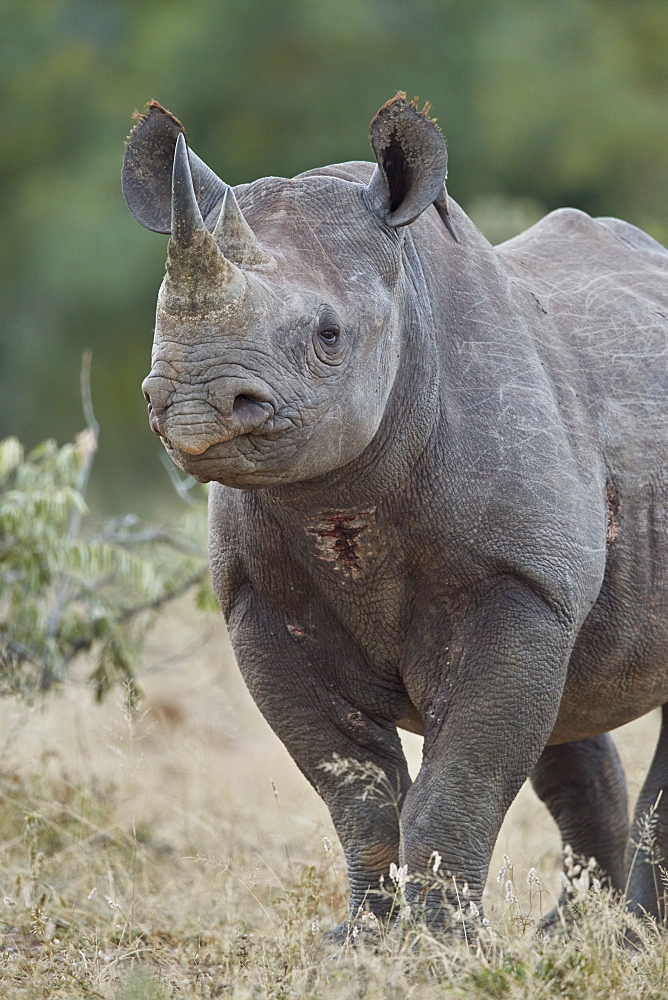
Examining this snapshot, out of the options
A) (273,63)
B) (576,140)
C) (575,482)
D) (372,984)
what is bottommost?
(372,984)

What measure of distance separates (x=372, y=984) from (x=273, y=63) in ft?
73.8

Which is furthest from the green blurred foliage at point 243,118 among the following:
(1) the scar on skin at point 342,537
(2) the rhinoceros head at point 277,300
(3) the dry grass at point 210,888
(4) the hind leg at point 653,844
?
(2) the rhinoceros head at point 277,300

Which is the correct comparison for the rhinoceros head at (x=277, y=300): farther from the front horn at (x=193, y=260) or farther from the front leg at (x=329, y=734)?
the front leg at (x=329, y=734)

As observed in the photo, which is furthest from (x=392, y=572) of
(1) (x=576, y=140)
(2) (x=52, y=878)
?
(1) (x=576, y=140)

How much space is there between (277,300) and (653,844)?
8.90 ft

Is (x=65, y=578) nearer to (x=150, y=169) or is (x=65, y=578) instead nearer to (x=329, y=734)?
(x=329, y=734)

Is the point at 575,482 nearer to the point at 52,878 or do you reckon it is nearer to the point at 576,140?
the point at 52,878

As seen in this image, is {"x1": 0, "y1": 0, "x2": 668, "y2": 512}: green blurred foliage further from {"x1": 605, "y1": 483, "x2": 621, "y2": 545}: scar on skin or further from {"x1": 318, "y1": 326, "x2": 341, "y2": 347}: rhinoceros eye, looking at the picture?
{"x1": 318, "y1": 326, "x2": 341, "y2": 347}: rhinoceros eye

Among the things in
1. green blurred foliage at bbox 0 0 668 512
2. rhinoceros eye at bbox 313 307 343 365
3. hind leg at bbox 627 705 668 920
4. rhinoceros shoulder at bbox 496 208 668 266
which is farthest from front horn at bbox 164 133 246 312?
green blurred foliage at bbox 0 0 668 512

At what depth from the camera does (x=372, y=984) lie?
12.8 feet

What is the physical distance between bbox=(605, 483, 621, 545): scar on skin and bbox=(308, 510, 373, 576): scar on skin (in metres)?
0.83

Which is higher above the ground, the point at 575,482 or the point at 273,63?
the point at 273,63

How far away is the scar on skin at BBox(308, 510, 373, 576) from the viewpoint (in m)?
4.38

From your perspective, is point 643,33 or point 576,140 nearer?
point 576,140
